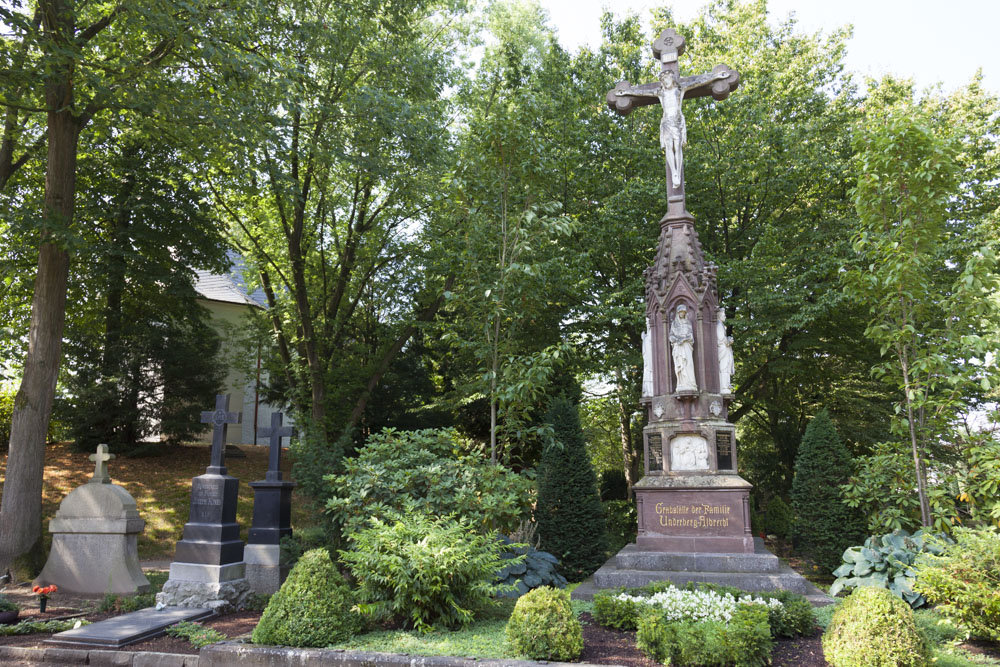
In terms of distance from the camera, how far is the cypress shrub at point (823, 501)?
10492 millimetres

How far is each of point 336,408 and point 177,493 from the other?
4537 mm

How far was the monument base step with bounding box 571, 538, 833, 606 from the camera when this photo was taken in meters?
8.11

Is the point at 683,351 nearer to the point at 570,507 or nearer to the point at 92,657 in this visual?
the point at 570,507

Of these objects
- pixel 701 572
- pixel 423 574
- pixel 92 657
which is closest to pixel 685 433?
pixel 701 572

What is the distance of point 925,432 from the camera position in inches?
344

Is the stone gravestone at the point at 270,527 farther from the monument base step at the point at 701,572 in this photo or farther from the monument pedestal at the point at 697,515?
the monument pedestal at the point at 697,515

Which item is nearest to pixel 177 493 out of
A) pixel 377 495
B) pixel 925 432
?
pixel 377 495

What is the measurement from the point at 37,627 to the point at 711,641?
7157mm

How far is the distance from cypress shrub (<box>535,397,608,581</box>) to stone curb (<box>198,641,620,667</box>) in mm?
5500

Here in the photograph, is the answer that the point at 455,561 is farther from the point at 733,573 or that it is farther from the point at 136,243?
the point at 136,243

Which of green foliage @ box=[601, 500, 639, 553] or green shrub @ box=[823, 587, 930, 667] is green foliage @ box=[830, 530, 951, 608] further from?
green foliage @ box=[601, 500, 639, 553]

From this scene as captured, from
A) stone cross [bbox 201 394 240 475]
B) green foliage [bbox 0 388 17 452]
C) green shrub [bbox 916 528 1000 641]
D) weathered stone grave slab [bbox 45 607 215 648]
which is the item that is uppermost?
green foliage [bbox 0 388 17 452]

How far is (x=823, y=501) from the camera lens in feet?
35.4

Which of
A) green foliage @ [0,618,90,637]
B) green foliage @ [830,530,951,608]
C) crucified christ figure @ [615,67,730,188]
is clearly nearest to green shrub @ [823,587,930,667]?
green foliage @ [830,530,951,608]
